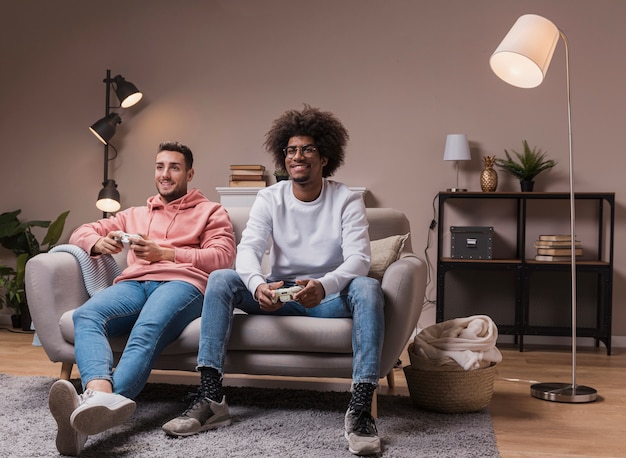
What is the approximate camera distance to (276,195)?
2729 millimetres

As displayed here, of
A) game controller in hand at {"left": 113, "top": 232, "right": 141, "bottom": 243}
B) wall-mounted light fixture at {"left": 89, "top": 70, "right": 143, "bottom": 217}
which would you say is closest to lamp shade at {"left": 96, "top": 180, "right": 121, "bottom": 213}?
wall-mounted light fixture at {"left": 89, "top": 70, "right": 143, "bottom": 217}

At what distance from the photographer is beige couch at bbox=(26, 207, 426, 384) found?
2527mm

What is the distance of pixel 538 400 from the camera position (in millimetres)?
2977

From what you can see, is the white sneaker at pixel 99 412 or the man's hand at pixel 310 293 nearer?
the white sneaker at pixel 99 412

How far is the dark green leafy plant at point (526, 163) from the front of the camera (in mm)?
4316

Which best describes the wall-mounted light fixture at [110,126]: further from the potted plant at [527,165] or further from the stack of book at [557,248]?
the stack of book at [557,248]

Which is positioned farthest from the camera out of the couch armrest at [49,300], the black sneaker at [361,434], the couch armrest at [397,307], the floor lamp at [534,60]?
the floor lamp at [534,60]

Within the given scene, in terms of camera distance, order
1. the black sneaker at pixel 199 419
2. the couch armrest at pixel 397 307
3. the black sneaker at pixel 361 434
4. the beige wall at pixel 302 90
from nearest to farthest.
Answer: the black sneaker at pixel 361 434, the black sneaker at pixel 199 419, the couch armrest at pixel 397 307, the beige wall at pixel 302 90

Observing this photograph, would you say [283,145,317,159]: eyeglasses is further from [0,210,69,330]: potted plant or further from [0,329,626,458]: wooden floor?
[0,210,69,330]: potted plant

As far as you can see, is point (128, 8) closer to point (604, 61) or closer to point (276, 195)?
A: point (276, 195)

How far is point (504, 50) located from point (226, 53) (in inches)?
93.2

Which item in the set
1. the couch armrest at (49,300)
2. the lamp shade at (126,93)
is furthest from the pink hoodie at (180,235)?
the lamp shade at (126,93)

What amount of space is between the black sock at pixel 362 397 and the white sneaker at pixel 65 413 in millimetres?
805

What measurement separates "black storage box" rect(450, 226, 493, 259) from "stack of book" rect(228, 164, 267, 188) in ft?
4.00
